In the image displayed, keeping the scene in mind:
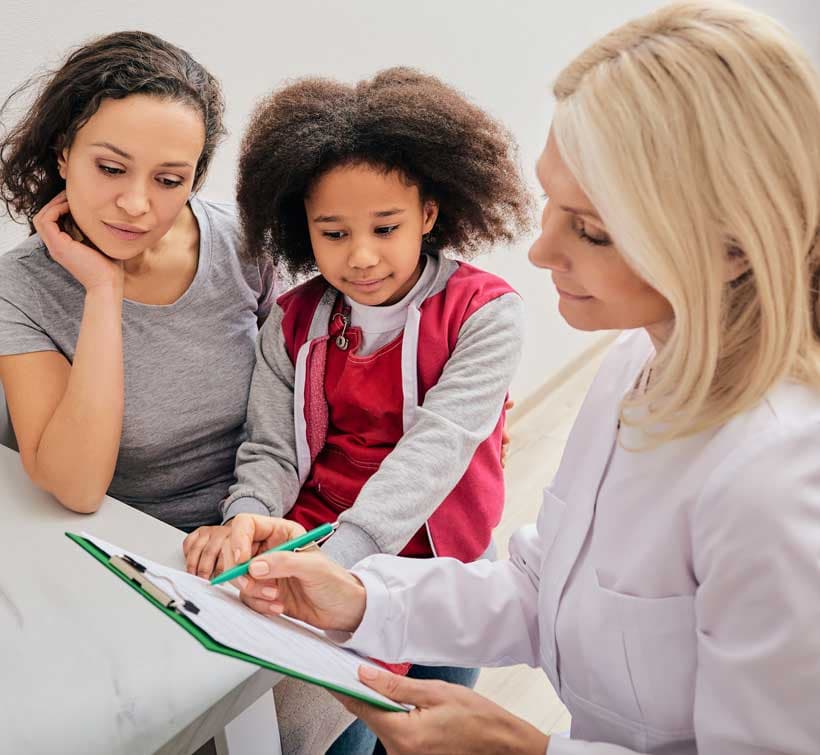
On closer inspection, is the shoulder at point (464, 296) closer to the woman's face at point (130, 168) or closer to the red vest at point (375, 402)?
the red vest at point (375, 402)

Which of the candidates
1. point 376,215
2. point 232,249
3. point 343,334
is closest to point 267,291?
point 232,249

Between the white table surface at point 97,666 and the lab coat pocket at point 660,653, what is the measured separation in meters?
0.35

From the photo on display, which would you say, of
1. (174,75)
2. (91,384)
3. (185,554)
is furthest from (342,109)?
(185,554)

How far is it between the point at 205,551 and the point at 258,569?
12 centimetres

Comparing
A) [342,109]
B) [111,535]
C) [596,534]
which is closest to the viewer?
[596,534]

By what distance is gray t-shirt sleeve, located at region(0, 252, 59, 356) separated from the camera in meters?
1.11

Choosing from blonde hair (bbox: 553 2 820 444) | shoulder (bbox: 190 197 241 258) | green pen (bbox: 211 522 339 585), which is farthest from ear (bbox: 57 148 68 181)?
blonde hair (bbox: 553 2 820 444)

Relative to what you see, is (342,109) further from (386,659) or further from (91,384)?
(386,659)

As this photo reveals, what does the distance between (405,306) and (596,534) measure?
1.64 ft

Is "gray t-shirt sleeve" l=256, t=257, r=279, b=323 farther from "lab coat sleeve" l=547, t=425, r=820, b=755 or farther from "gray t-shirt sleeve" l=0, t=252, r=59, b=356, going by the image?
"lab coat sleeve" l=547, t=425, r=820, b=755

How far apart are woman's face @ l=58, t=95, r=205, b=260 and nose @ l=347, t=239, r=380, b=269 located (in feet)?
0.80

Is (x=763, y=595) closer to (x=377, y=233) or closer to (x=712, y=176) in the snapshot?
(x=712, y=176)

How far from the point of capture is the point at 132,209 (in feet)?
3.59

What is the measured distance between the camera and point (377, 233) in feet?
3.90
